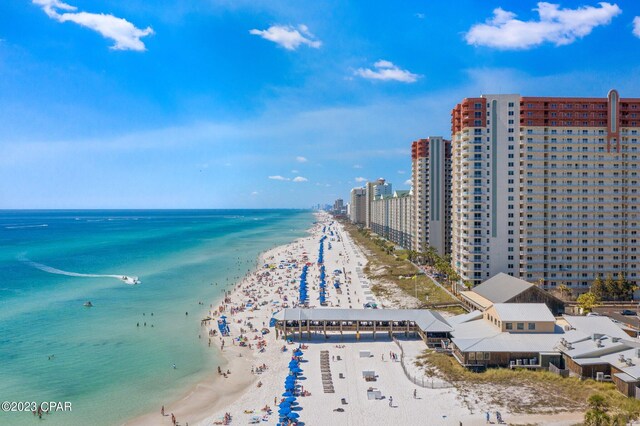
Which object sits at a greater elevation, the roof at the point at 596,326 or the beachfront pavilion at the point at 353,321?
the roof at the point at 596,326

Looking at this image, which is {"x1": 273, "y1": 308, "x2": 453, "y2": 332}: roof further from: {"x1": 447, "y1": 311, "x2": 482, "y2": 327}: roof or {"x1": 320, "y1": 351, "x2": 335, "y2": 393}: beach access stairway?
{"x1": 320, "y1": 351, "x2": 335, "y2": 393}: beach access stairway

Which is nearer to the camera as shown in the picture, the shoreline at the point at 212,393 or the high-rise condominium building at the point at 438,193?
the shoreline at the point at 212,393

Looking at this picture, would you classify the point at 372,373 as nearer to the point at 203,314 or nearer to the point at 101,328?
the point at 203,314

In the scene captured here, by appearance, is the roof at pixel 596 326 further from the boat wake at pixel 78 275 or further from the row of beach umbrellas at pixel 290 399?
the boat wake at pixel 78 275

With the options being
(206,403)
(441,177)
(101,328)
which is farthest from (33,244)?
(206,403)

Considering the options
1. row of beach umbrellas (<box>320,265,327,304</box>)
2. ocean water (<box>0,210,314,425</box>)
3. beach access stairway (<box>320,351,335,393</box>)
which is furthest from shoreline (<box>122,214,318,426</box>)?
row of beach umbrellas (<box>320,265,327,304</box>)

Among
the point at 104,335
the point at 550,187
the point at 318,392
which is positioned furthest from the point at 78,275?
the point at 550,187

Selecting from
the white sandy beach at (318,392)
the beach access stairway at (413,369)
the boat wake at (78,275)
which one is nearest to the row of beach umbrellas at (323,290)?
the white sandy beach at (318,392)
